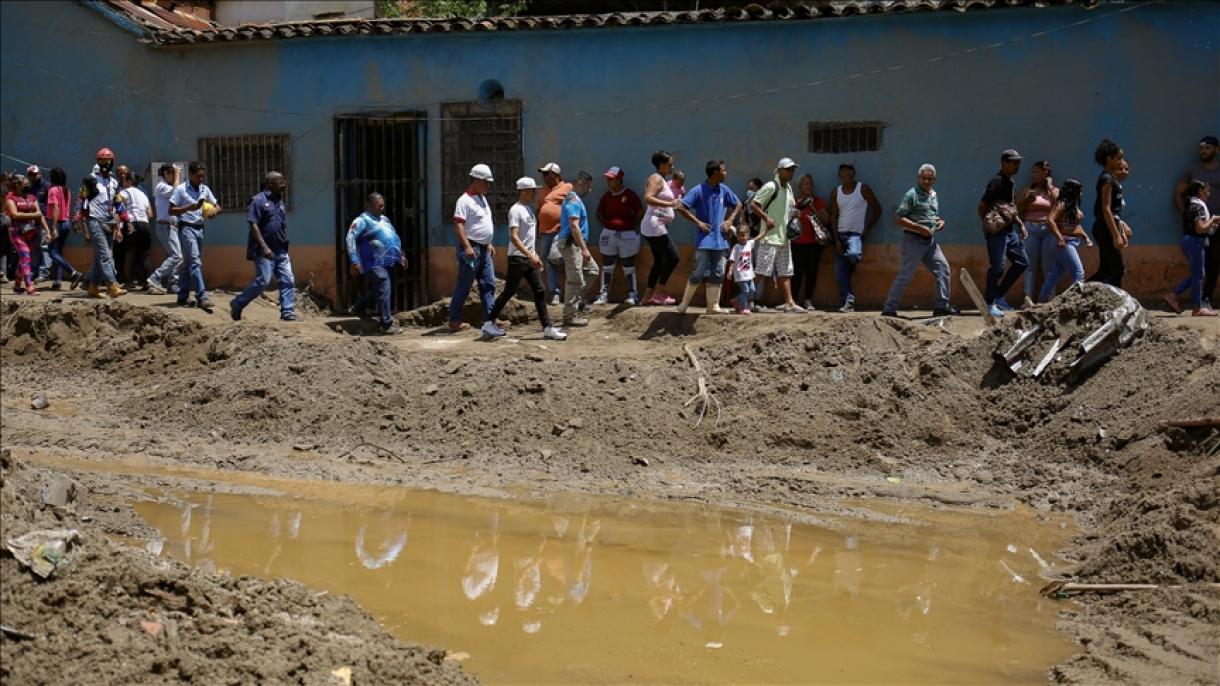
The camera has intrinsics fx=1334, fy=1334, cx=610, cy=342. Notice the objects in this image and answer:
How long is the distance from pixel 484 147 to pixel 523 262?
3345 millimetres

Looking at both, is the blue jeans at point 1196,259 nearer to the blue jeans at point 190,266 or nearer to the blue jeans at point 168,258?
the blue jeans at point 190,266

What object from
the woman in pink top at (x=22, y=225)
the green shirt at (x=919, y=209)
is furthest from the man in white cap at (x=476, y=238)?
the woman in pink top at (x=22, y=225)

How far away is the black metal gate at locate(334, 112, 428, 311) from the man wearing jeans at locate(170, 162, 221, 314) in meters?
1.90

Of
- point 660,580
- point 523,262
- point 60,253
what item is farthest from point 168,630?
point 60,253

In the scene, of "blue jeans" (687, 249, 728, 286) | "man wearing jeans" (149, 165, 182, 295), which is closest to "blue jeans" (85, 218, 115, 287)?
"man wearing jeans" (149, 165, 182, 295)

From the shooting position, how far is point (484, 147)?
52.9ft

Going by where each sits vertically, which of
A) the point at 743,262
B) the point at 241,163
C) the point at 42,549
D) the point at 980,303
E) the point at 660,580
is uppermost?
the point at 241,163

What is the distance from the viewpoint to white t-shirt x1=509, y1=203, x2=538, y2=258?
13266mm

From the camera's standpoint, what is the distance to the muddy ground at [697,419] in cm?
990

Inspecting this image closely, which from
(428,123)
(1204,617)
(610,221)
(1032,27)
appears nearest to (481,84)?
(428,123)

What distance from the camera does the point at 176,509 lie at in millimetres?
9469

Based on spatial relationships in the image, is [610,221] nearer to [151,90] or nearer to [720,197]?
[720,197]

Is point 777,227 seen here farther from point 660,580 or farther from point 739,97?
point 660,580

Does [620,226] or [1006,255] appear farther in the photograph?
[620,226]
